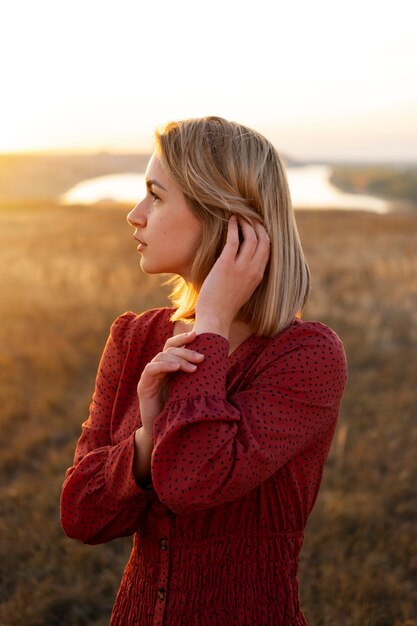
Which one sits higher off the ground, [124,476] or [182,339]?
[182,339]

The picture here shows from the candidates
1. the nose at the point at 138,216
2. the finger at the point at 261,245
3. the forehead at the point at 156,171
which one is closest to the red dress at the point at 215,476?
the finger at the point at 261,245

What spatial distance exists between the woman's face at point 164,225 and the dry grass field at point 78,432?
2292 mm

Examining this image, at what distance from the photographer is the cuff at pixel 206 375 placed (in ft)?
4.82

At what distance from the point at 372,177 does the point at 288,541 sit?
239 ft

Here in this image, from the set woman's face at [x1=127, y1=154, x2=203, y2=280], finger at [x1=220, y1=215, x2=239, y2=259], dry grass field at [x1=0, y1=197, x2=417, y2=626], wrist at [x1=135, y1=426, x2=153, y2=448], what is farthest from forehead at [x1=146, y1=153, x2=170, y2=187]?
dry grass field at [x1=0, y1=197, x2=417, y2=626]

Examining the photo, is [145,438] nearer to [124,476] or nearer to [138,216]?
[124,476]

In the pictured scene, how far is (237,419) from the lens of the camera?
145 cm

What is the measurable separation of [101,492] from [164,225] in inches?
27.1

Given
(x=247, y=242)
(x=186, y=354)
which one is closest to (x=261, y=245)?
(x=247, y=242)

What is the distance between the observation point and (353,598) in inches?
134

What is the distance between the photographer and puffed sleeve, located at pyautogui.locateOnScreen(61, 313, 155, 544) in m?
→ 1.56

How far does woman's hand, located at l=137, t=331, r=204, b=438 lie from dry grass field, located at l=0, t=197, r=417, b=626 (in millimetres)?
2163

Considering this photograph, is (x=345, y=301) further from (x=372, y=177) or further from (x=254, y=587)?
(x=372, y=177)

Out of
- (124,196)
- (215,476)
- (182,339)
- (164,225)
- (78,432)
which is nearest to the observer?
(215,476)
